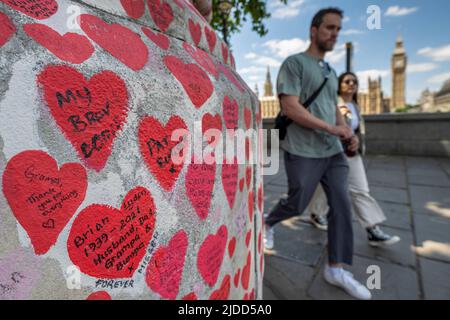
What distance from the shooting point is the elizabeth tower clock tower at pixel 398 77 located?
34.1m

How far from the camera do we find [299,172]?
1.84 m

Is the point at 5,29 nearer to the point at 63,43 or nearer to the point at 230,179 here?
the point at 63,43

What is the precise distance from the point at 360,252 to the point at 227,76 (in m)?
2.04

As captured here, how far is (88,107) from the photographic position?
1.99 feet

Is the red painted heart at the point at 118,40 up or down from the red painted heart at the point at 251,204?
up

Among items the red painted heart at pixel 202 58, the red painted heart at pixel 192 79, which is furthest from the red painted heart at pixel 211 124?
the red painted heart at pixel 202 58

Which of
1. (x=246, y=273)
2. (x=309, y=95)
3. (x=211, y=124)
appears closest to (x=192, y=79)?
(x=211, y=124)

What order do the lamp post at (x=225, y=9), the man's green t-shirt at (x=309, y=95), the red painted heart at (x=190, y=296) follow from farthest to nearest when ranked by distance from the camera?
the lamp post at (x=225, y=9) < the man's green t-shirt at (x=309, y=95) < the red painted heart at (x=190, y=296)

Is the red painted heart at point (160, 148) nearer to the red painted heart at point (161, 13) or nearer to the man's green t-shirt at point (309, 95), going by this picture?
the red painted heart at point (161, 13)

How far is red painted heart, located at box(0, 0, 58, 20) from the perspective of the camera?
1.79 feet

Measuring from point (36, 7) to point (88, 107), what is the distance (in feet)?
0.78

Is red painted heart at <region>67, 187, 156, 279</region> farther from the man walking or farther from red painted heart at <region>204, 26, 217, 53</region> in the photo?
the man walking

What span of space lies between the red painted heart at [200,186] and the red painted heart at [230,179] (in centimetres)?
8

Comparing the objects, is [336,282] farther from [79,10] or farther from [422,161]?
[422,161]
